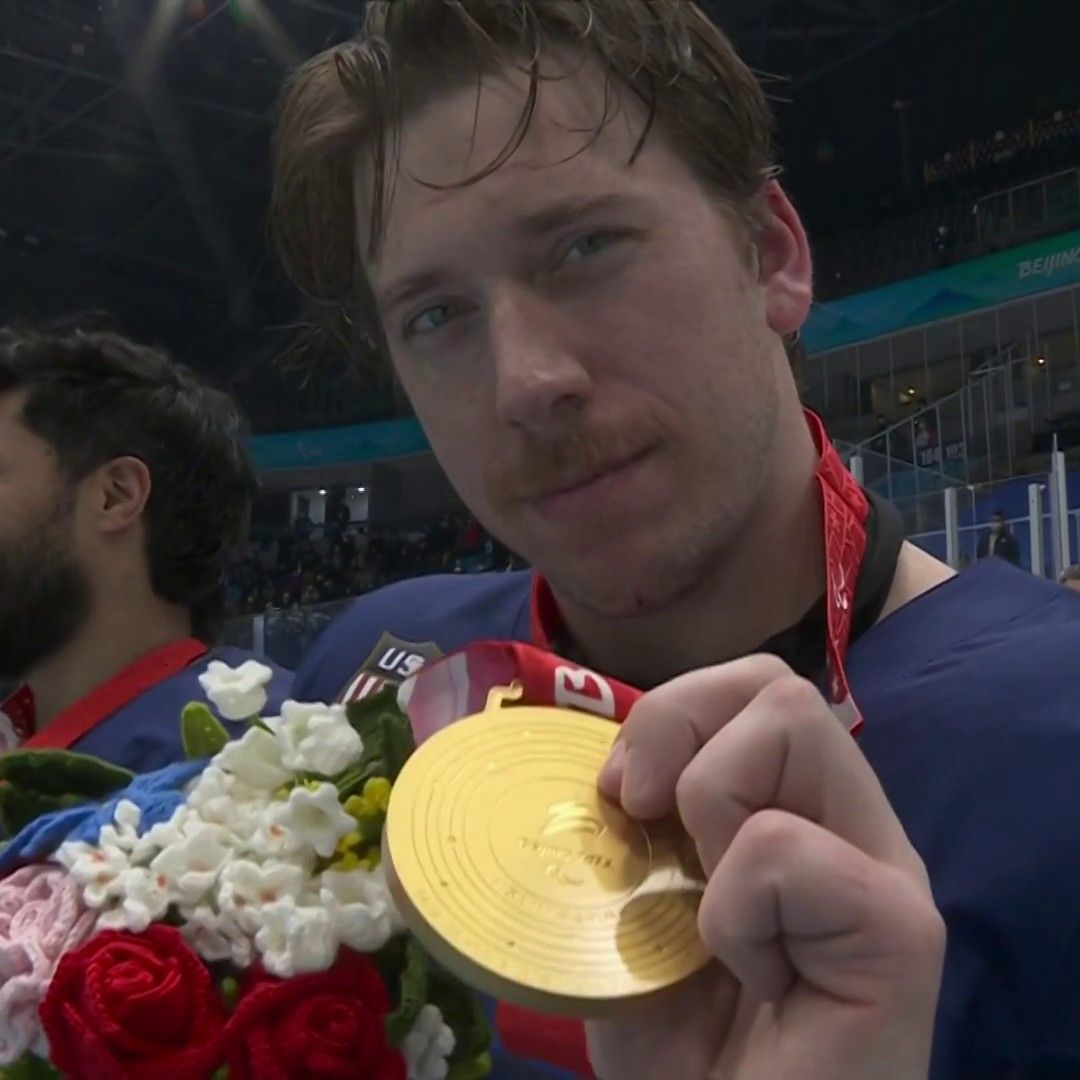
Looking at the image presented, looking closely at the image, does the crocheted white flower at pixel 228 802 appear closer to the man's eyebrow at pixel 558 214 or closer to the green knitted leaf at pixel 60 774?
the green knitted leaf at pixel 60 774

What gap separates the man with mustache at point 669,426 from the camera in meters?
0.61

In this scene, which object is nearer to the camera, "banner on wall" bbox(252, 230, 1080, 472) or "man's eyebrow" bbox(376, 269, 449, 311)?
"man's eyebrow" bbox(376, 269, 449, 311)

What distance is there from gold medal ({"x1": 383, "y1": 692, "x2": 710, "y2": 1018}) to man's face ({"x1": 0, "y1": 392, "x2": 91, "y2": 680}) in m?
1.31

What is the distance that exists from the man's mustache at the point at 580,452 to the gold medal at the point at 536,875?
237 millimetres

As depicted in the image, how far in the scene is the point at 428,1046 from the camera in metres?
0.48

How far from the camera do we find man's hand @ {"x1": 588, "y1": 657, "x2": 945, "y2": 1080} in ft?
1.20

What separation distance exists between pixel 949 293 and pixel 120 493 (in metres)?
8.15

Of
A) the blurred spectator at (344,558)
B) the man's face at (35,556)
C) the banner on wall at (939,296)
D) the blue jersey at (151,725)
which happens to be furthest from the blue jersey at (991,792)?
the blurred spectator at (344,558)

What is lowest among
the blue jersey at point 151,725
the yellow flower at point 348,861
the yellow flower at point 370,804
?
the blue jersey at point 151,725

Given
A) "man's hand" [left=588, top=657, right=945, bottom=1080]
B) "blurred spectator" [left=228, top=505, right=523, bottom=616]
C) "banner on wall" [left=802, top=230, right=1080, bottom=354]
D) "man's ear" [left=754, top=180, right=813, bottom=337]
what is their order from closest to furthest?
1. "man's hand" [left=588, top=657, right=945, bottom=1080]
2. "man's ear" [left=754, top=180, right=813, bottom=337]
3. "banner on wall" [left=802, top=230, right=1080, bottom=354]
4. "blurred spectator" [left=228, top=505, right=523, bottom=616]

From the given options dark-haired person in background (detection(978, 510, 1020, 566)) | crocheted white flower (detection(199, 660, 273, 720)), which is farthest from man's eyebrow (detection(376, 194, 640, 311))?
dark-haired person in background (detection(978, 510, 1020, 566))

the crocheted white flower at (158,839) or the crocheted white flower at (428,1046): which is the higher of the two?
the crocheted white flower at (158,839)

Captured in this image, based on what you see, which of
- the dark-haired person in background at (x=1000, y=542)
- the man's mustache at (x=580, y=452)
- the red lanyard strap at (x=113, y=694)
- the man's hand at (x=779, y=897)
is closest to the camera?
the man's hand at (x=779, y=897)

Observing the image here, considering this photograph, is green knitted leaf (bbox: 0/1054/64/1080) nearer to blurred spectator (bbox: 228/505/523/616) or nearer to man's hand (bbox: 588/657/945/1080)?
man's hand (bbox: 588/657/945/1080)
